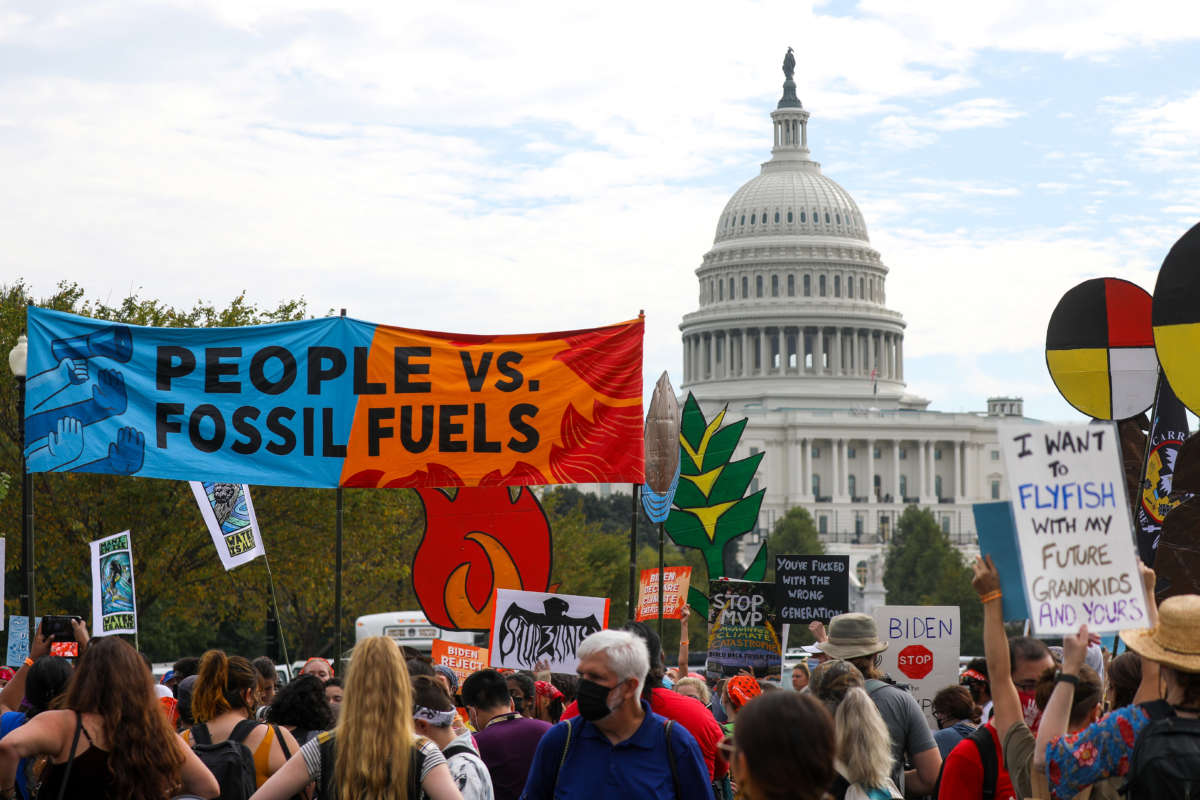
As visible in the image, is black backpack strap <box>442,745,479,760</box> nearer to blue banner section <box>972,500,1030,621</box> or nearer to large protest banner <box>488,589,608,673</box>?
blue banner section <box>972,500,1030,621</box>

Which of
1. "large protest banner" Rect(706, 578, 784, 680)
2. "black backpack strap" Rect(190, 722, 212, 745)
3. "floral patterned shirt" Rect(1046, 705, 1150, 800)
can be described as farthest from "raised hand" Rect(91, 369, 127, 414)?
"floral patterned shirt" Rect(1046, 705, 1150, 800)

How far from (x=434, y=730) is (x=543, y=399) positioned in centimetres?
591

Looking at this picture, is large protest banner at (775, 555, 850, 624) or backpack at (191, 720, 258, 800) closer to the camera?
backpack at (191, 720, 258, 800)

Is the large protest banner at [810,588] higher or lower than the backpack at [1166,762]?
higher

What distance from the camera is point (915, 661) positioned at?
468 inches

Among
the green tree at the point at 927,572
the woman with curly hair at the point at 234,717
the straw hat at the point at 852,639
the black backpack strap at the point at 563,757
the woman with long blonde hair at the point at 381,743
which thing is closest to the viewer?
the woman with long blonde hair at the point at 381,743

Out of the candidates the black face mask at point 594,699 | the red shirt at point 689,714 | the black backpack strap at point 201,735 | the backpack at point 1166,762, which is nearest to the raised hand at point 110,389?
the black backpack strap at point 201,735

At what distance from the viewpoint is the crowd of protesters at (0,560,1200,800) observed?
495cm

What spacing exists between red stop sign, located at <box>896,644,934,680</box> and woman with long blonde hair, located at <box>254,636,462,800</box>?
21.0 ft

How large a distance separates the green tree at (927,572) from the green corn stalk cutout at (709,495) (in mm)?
55736

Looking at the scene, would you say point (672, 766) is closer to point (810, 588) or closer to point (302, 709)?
point (302, 709)

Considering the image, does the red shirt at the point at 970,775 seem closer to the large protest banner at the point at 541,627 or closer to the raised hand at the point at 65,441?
the large protest banner at the point at 541,627

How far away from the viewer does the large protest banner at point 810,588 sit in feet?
47.3

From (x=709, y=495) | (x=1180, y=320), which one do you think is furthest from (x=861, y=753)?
(x=709, y=495)
